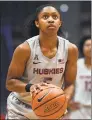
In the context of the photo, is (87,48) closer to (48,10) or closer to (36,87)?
(48,10)

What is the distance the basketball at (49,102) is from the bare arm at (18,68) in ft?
0.47

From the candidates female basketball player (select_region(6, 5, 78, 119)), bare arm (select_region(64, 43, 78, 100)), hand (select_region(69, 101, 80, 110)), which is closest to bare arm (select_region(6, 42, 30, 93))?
female basketball player (select_region(6, 5, 78, 119))

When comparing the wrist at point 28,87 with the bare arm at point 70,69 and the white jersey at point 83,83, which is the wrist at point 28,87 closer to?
the bare arm at point 70,69

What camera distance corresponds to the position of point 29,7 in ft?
6.69

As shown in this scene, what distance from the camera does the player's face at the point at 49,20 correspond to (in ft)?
5.62

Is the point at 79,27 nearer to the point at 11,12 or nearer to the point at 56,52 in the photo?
the point at 11,12

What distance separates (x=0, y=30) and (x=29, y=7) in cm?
21

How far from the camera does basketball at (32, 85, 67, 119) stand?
1.60 meters

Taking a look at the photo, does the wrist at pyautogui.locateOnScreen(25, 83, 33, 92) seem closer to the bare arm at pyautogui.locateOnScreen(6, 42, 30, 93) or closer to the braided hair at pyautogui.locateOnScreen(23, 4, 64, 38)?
the bare arm at pyautogui.locateOnScreen(6, 42, 30, 93)

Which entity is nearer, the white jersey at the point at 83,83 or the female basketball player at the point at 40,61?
the female basketball player at the point at 40,61

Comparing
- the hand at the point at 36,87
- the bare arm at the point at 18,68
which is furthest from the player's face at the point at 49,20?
the hand at the point at 36,87

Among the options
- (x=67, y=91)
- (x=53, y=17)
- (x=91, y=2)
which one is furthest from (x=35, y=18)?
(x=91, y=2)

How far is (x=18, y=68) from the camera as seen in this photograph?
1.74 metres

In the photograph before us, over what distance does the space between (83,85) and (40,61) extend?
93 cm
